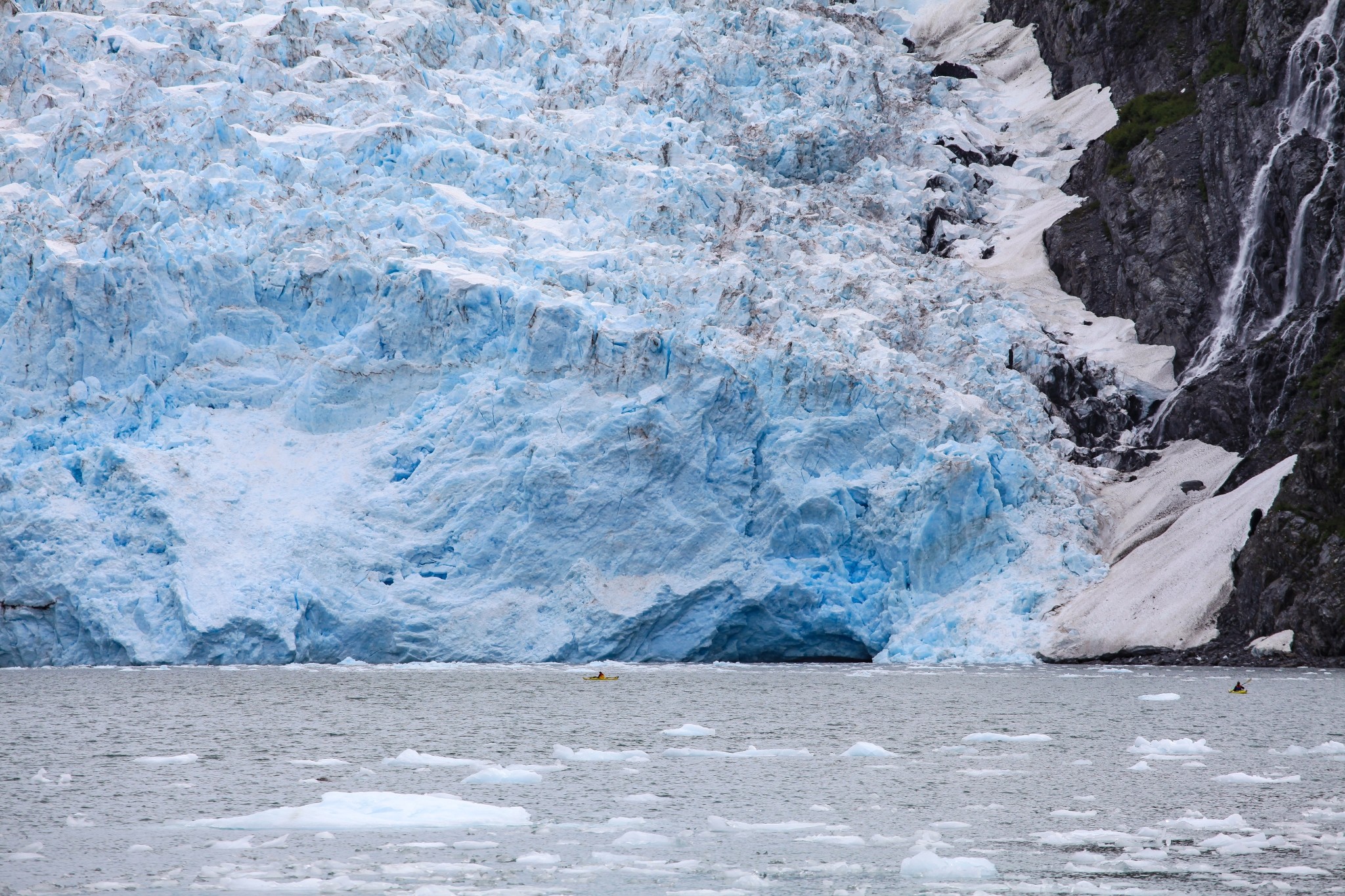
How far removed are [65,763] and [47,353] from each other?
1574cm

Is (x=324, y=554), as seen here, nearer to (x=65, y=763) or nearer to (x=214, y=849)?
(x=65, y=763)

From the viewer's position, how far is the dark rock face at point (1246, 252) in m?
26.1

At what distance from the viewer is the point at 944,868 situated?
9.33 meters

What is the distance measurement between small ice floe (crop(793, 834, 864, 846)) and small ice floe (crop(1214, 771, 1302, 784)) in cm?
444

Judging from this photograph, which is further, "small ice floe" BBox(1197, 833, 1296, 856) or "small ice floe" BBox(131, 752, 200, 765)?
"small ice floe" BBox(131, 752, 200, 765)

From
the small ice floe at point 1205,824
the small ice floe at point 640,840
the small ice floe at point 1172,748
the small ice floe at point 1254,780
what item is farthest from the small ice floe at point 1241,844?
the small ice floe at point 1172,748

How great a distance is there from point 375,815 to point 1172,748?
8.66m

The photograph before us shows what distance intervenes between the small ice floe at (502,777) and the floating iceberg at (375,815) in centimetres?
127

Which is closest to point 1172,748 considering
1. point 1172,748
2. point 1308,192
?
point 1172,748

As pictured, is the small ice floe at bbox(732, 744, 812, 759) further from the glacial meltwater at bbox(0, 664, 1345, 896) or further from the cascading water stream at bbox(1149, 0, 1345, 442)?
the cascading water stream at bbox(1149, 0, 1345, 442)

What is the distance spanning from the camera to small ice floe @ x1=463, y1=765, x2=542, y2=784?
13.3m

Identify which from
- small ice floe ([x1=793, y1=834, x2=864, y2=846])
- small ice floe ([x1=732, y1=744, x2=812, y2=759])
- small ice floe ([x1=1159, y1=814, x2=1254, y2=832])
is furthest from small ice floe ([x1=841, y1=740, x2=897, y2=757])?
small ice floe ([x1=793, y1=834, x2=864, y2=846])

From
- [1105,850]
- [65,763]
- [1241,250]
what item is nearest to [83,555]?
[65,763]

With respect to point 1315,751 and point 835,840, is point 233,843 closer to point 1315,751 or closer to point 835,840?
point 835,840
